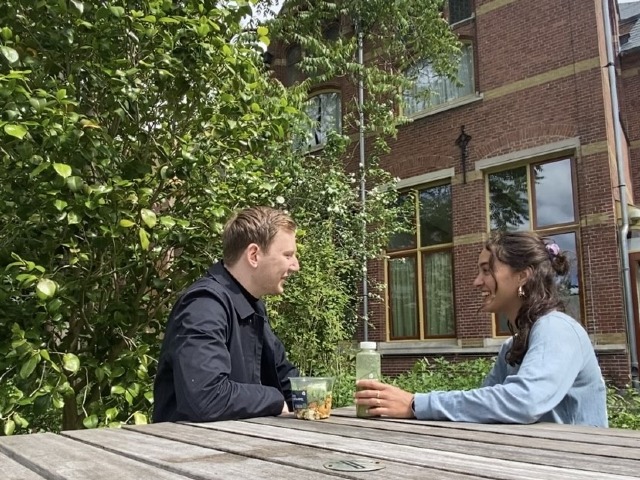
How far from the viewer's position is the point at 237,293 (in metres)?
2.61

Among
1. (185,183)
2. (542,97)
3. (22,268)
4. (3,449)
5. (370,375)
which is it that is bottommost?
(3,449)

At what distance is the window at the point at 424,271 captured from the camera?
1156 centimetres

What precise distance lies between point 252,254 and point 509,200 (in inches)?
348

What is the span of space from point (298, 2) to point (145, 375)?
9783 millimetres

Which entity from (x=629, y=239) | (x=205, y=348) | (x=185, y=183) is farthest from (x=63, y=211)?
(x=629, y=239)

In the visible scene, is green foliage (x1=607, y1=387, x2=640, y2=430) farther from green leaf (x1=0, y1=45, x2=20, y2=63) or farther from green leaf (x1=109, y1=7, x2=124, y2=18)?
green leaf (x1=0, y1=45, x2=20, y2=63)

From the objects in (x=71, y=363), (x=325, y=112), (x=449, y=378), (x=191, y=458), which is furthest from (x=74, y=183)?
(x=325, y=112)

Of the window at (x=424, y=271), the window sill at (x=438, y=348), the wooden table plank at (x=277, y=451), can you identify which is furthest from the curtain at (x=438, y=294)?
the wooden table plank at (x=277, y=451)

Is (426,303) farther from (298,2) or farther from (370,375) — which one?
(370,375)

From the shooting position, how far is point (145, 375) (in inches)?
125

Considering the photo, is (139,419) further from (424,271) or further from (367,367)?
(424,271)

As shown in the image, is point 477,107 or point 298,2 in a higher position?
point 298,2

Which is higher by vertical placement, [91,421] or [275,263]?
[275,263]

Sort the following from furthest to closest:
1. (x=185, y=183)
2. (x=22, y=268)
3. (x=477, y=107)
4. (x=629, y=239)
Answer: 1. (x=477, y=107)
2. (x=629, y=239)
3. (x=185, y=183)
4. (x=22, y=268)
